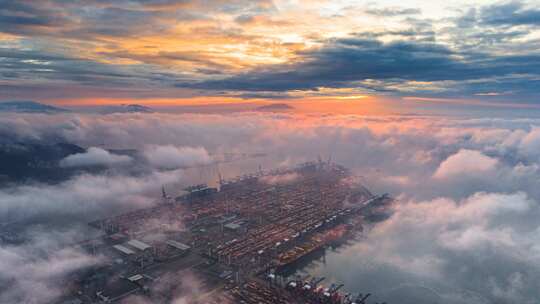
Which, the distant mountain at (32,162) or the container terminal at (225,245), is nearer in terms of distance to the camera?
the container terminal at (225,245)

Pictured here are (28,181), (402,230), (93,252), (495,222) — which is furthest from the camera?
(28,181)

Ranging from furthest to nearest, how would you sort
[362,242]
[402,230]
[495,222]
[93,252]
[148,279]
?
[495,222] → [402,230] → [362,242] → [93,252] → [148,279]

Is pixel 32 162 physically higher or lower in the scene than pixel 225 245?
higher

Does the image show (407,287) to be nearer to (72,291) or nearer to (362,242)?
(362,242)

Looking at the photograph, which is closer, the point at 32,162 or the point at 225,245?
the point at 225,245

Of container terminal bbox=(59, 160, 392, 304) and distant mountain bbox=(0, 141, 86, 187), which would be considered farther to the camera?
distant mountain bbox=(0, 141, 86, 187)

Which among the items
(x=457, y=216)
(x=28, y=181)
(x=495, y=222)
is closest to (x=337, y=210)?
(x=457, y=216)

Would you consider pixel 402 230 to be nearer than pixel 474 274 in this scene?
No

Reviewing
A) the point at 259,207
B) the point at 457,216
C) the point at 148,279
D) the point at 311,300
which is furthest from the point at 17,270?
the point at 457,216
